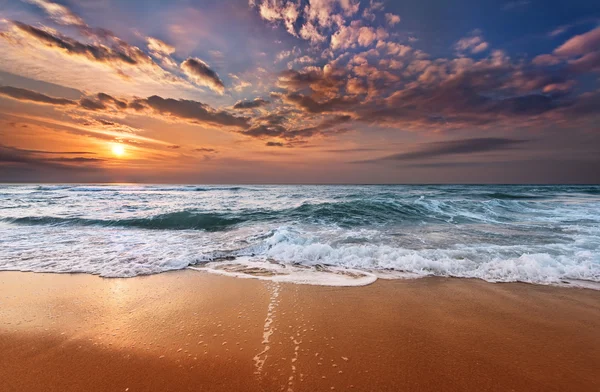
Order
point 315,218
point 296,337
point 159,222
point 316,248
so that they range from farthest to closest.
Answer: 1. point 315,218
2. point 159,222
3. point 316,248
4. point 296,337

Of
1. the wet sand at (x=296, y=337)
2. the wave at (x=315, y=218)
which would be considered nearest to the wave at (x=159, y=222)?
the wave at (x=315, y=218)

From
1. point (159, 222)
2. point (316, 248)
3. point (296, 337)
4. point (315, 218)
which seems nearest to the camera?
point (296, 337)

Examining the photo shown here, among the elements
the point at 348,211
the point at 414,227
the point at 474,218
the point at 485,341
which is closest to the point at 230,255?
the point at 485,341

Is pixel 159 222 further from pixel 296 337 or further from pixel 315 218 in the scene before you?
pixel 296 337

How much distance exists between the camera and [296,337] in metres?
3.10

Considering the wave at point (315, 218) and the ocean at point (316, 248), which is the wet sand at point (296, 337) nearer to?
the ocean at point (316, 248)

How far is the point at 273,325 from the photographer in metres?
3.37

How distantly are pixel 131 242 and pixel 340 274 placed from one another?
6781 millimetres

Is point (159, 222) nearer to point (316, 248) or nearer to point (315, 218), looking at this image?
point (315, 218)

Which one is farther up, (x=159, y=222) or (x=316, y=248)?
(x=316, y=248)

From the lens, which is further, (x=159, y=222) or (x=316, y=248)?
(x=159, y=222)

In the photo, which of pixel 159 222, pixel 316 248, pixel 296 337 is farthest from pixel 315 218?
pixel 296 337

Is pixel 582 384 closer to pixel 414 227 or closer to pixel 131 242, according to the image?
pixel 414 227

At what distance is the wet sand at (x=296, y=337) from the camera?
246cm
